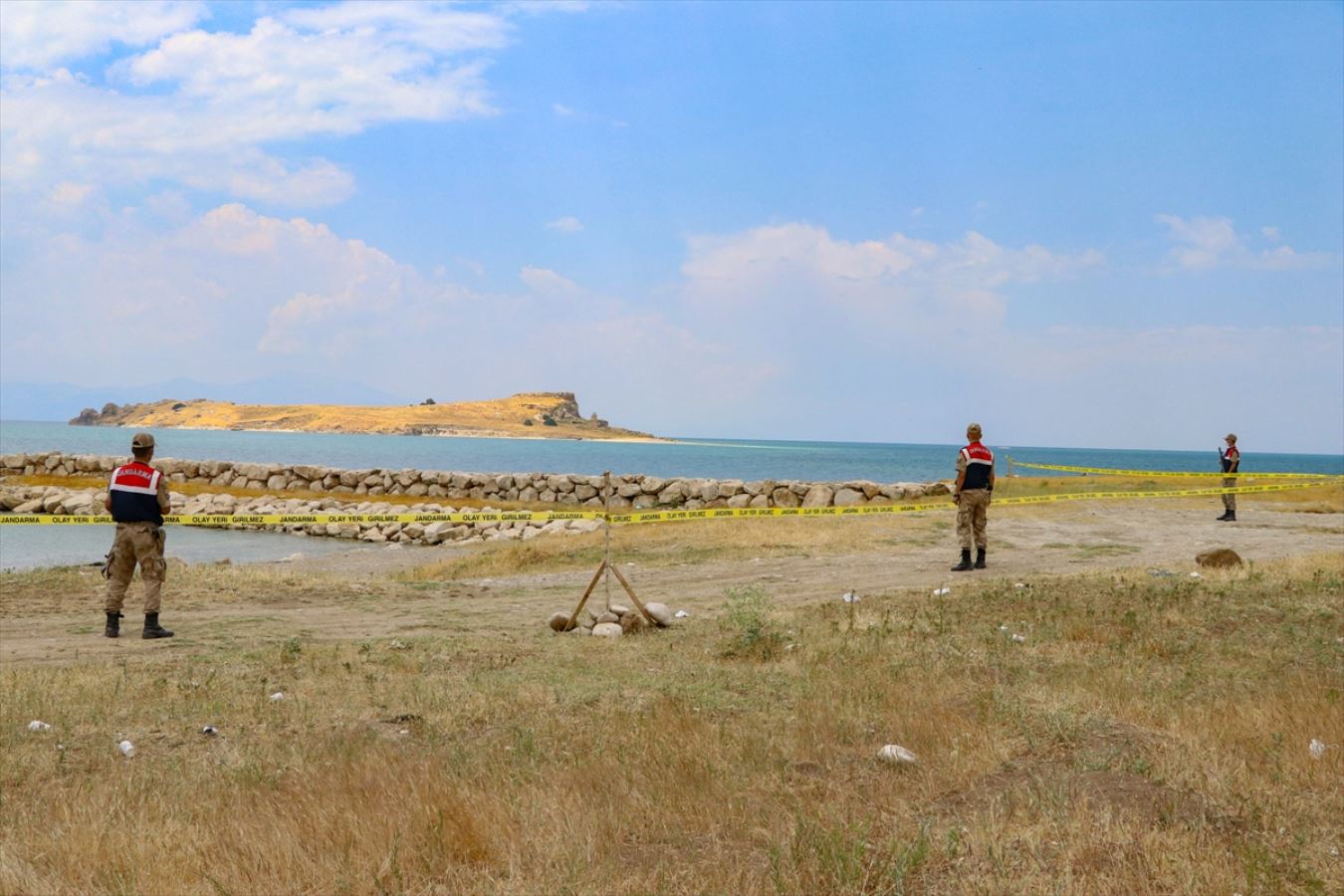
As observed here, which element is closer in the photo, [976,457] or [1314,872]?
[1314,872]

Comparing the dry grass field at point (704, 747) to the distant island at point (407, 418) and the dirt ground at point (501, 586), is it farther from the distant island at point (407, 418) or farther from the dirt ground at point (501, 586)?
the distant island at point (407, 418)

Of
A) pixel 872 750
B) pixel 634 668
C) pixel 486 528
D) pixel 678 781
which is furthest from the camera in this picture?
pixel 486 528

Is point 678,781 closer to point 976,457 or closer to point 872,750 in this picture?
point 872,750

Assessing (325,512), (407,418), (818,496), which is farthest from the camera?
(407,418)

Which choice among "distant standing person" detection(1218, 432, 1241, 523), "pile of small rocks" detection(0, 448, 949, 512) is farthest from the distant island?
"distant standing person" detection(1218, 432, 1241, 523)

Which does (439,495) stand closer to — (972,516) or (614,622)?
(972,516)

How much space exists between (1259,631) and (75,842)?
35.1ft

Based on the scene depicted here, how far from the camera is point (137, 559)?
11688 millimetres

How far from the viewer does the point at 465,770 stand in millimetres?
6070

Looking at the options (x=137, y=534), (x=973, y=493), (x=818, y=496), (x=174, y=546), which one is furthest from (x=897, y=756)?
(x=818, y=496)

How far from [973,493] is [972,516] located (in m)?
0.50

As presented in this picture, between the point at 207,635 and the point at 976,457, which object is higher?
the point at 976,457

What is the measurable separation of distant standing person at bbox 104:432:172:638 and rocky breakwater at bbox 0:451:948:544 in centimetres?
1606

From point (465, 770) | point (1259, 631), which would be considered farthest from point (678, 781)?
point (1259, 631)
